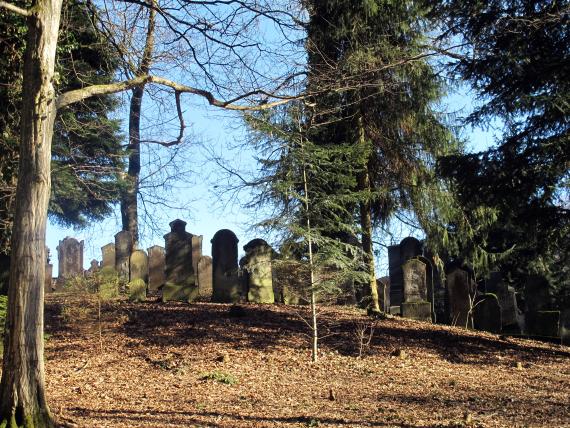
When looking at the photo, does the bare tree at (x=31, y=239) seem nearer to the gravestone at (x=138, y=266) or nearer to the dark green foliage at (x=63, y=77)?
the dark green foliage at (x=63, y=77)

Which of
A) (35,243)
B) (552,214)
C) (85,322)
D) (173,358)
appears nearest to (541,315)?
(552,214)

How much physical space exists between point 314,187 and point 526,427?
551 centimetres

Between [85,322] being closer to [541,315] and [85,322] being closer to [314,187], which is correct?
[314,187]

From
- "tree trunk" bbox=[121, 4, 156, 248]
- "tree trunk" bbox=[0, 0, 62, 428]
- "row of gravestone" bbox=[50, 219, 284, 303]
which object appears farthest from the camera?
"tree trunk" bbox=[121, 4, 156, 248]

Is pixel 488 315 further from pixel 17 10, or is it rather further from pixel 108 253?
pixel 108 253

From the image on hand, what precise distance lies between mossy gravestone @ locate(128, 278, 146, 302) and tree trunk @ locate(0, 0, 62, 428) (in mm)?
7685

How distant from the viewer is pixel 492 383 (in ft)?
30.4

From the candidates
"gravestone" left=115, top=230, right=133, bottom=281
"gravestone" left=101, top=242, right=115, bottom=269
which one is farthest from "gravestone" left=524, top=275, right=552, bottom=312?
"gravestone" left=101, top=242, right=115, bottom=269

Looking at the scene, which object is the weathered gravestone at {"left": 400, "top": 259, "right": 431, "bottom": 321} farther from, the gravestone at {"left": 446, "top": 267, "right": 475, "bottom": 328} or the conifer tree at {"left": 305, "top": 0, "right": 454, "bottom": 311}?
the conifer tree at {"left": 305, "top": 0, "right": 454, "bottom": 311}

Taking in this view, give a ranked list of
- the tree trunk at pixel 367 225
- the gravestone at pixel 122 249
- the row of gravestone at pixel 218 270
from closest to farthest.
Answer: the row of gravestone at pixel 218 270, the tree trunk at pixel 367 225, the gravestone at pixel 122 249

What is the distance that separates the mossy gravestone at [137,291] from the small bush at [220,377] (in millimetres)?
5048

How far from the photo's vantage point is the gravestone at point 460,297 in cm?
1358

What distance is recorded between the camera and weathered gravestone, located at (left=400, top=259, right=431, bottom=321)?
45.2ft

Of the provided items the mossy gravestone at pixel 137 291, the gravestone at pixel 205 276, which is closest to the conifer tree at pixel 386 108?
the mossy gravestone at pixel 137 291
